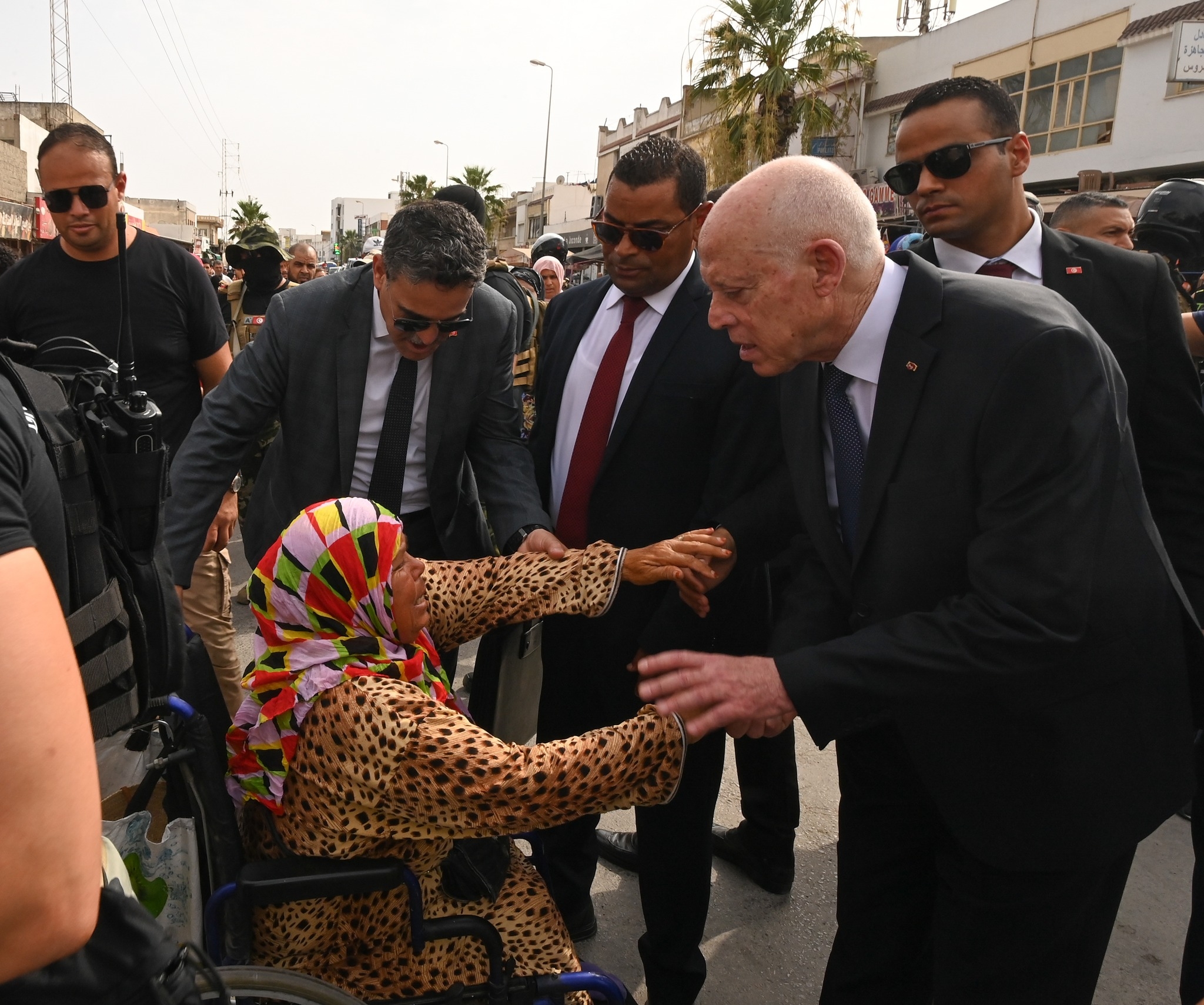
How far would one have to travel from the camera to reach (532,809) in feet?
5.75

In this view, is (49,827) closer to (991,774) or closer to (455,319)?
(991,774)

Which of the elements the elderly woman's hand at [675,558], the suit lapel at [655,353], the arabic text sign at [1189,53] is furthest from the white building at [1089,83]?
the elderly woman's hand at [675,558]

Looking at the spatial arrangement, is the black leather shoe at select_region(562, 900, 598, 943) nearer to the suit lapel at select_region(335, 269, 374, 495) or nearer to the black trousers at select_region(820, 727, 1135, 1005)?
the black trousers at select_region(820, 727, 1135, 1005)

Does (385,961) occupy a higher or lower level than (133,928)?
lower

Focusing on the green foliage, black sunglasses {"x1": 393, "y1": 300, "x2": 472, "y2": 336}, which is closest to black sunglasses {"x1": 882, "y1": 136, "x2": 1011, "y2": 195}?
black sunglasses {"x1": 393, "y1": 300, "x2": 472, "y2": 336}

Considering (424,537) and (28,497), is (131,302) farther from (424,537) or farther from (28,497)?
(28,497)

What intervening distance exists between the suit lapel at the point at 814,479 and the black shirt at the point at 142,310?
8.57 feet

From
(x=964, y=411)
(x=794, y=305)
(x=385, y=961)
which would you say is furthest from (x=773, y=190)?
Result: (x=385, y=961)

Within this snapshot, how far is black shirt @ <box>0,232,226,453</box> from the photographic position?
3.65 meters

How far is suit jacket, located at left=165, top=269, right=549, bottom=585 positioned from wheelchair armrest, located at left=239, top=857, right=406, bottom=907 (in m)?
1.11

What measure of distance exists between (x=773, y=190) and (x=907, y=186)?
1340 millimetres

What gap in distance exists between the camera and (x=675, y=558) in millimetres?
2371

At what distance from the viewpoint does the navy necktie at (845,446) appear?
6.30 feet

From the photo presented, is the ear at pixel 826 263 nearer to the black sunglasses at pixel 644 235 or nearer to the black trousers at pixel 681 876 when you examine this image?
the black sunglasses at pixel 644 235
